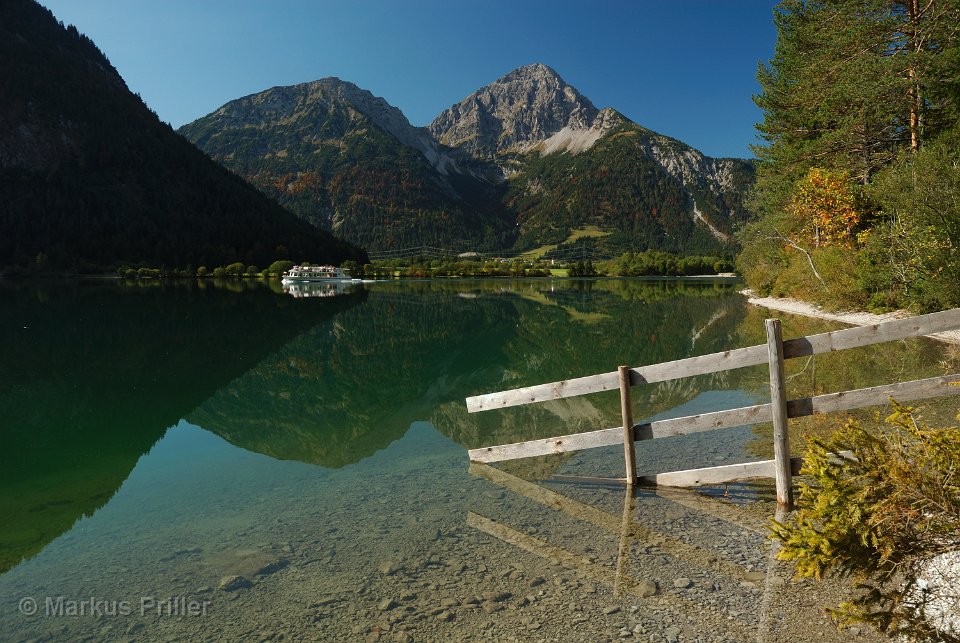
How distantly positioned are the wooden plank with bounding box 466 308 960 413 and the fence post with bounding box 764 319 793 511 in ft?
0.43

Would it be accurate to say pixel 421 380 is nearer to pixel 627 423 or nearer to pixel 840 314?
pixel 627 423

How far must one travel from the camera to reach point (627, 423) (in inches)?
347

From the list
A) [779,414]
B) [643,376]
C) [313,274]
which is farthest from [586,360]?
[313,274]

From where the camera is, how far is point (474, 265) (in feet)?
634

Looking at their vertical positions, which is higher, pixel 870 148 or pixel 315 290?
pixel 870 148

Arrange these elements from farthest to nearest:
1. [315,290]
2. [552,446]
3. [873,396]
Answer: [315,290]
[552,446]
[873,396]

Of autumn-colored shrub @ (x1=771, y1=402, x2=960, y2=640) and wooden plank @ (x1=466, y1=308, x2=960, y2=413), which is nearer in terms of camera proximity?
autumn-colored shrub @ (x1=771, y1=402, x2=960, y2=640)

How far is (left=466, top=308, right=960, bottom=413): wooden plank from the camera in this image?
6625 millimetres

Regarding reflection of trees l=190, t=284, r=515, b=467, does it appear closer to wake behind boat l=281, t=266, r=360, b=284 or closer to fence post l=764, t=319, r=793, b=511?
fence post l=764, t=319, r=793, b=511

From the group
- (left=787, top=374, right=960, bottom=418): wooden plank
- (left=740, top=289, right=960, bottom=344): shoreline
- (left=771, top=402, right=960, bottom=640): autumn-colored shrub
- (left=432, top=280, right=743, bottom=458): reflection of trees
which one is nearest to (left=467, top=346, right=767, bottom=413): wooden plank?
(left=787, top=374, right=960, bottom=418): wooden plank

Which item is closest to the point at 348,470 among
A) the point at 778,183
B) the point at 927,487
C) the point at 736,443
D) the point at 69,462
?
the point at 69,462

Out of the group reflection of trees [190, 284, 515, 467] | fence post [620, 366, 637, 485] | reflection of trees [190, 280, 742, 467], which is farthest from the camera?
reflection of trees [190, 280, 742, 467]

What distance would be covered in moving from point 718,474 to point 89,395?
20.1m

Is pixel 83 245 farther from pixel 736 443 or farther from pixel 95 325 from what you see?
pixel 736 443
